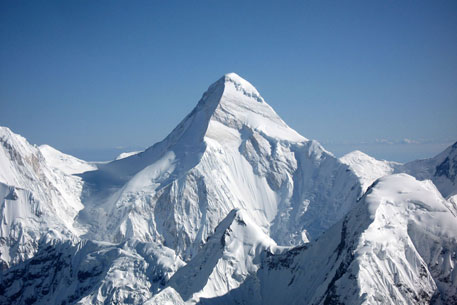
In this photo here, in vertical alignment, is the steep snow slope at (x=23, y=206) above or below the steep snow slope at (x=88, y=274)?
above

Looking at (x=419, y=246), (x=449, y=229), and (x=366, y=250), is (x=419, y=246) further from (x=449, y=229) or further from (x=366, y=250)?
(x=366, y=250)

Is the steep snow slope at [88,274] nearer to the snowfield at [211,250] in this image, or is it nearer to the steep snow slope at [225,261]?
the snowfield at [211,250]

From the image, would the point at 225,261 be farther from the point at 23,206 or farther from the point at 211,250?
the point at 23,206

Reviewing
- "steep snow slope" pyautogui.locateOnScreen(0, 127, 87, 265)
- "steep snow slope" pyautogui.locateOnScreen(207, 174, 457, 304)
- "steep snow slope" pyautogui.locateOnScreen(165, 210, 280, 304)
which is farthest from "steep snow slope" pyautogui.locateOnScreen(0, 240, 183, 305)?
"steep snow slope" pyautogui.locateOnScreen(207, 174, 457, 304)

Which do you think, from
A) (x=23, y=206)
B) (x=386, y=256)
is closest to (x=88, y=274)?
(x=23, y=206)

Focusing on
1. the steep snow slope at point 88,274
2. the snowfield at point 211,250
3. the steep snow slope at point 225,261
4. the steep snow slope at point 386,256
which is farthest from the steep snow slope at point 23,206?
the steep snow slope at point 386,256

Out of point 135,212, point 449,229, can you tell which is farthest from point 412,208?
point 135,212
